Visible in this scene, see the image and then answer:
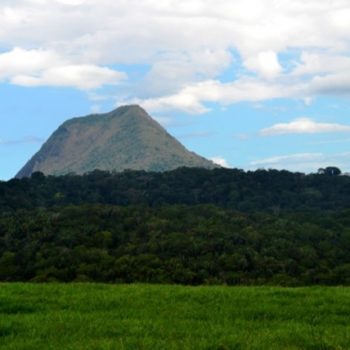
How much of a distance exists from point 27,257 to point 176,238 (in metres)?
24.8

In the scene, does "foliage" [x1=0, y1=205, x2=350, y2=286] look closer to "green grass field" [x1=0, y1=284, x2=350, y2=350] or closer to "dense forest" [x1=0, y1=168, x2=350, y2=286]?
"dense forest" [x1=0, y1=168, x2=350, y2=286]

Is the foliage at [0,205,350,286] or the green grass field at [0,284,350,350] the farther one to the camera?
the foliage at [0,205,350,286]

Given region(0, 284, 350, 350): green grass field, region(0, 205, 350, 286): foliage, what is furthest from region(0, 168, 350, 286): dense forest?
region(0, 284, 350, 350): green grass field

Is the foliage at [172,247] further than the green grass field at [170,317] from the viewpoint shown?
Yes

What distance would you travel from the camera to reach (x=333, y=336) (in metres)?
12.4

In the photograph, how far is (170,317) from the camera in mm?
14875

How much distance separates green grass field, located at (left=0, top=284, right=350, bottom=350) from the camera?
12.1 meters

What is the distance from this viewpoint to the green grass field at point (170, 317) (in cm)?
1211

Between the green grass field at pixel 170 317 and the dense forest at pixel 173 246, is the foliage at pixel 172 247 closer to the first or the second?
the dense forest at pixel 173 246

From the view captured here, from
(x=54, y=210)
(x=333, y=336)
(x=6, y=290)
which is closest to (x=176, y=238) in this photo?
(x=54, y=210)

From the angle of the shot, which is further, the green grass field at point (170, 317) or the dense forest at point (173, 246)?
the dense forest at point (173, 246)

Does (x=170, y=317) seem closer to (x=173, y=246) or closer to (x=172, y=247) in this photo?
(x=173, y=246)

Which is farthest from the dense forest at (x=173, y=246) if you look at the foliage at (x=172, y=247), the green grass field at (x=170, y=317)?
the green grass field at (x=170, y=317)

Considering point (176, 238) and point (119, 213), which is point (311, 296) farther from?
point (119, 213)
